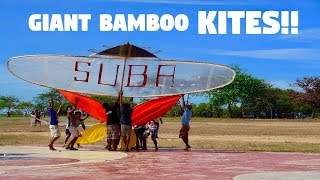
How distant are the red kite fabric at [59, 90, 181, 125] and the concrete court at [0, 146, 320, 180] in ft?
4.76

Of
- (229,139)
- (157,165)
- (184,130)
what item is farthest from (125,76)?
(229,139)

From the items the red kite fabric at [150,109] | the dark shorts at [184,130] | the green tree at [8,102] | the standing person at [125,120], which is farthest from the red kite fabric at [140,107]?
the green tree at [8,102]

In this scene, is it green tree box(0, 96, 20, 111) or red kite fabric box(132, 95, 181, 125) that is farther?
green tree box(0, 96, 20, 111)

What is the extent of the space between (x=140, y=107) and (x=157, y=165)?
6.23 m

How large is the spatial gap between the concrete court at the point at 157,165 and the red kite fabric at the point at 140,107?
1.45 metres

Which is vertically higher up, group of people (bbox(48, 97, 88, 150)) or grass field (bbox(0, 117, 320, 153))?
group of people (bbox(48, 97, 88, 150))

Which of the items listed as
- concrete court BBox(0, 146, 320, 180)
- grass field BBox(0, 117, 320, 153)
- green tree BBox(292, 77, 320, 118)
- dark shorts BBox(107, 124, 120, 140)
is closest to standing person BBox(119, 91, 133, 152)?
dark shorts BBox(107, 124, 120, 140)

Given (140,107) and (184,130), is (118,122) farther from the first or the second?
(184,130)

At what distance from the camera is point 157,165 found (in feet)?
50.4

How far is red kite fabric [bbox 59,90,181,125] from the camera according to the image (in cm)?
2130

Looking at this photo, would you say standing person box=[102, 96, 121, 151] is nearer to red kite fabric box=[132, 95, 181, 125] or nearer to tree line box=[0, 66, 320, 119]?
red kite fabric box=[132, 95, 181, 125]

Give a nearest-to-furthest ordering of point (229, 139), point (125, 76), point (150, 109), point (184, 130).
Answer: point (184, 130) < point (150, 109) < point (125, 76) < point (229, 139)

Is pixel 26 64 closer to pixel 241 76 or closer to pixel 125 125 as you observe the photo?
pixel 125 125

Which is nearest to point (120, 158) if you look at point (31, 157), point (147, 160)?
point (147, 160)
